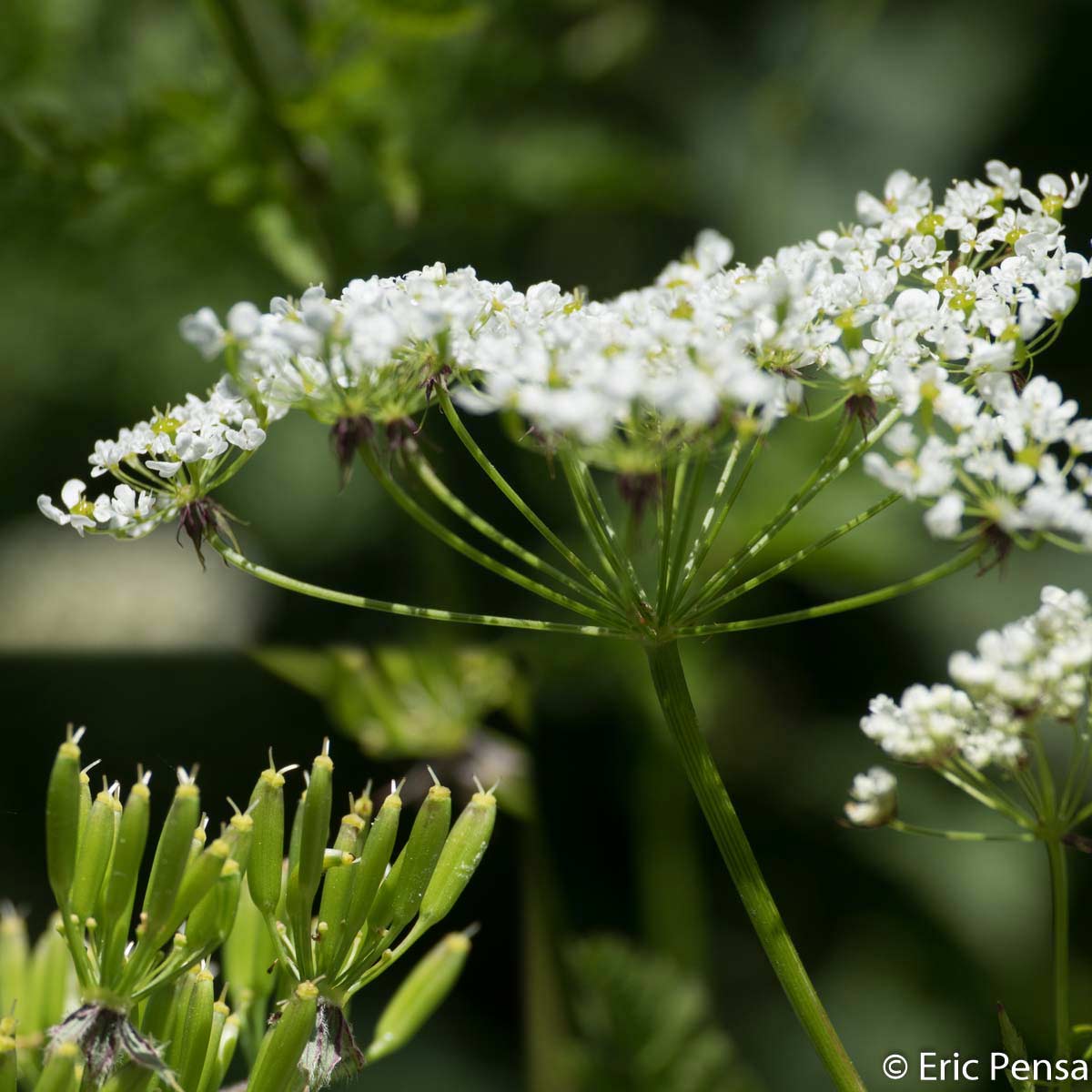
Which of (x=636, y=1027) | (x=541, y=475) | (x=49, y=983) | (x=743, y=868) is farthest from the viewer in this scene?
(x=541, y=475)

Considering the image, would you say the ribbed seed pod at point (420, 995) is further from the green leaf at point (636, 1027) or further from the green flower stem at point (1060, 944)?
the green flower stem at point (1060, 944)

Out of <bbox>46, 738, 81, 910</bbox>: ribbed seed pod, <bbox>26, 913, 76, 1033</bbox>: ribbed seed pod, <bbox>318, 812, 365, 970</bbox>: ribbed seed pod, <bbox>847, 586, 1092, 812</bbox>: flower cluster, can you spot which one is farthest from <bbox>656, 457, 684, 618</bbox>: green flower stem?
<bbox>26, 913, 76, 1033</bbox>: ribbed seed pod

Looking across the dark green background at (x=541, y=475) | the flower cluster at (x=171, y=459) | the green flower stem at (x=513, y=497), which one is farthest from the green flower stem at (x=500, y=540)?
the dark green background at (x=541, y=475)

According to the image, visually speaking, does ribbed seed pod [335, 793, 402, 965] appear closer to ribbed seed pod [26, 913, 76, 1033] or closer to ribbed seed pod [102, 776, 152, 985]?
ribbed seed pod [102, 776, 152, 985]

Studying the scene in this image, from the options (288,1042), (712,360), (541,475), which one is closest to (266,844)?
(288,1042)

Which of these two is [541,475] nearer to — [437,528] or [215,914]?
[437,528]

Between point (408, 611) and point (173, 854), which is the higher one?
point (408, 611)
